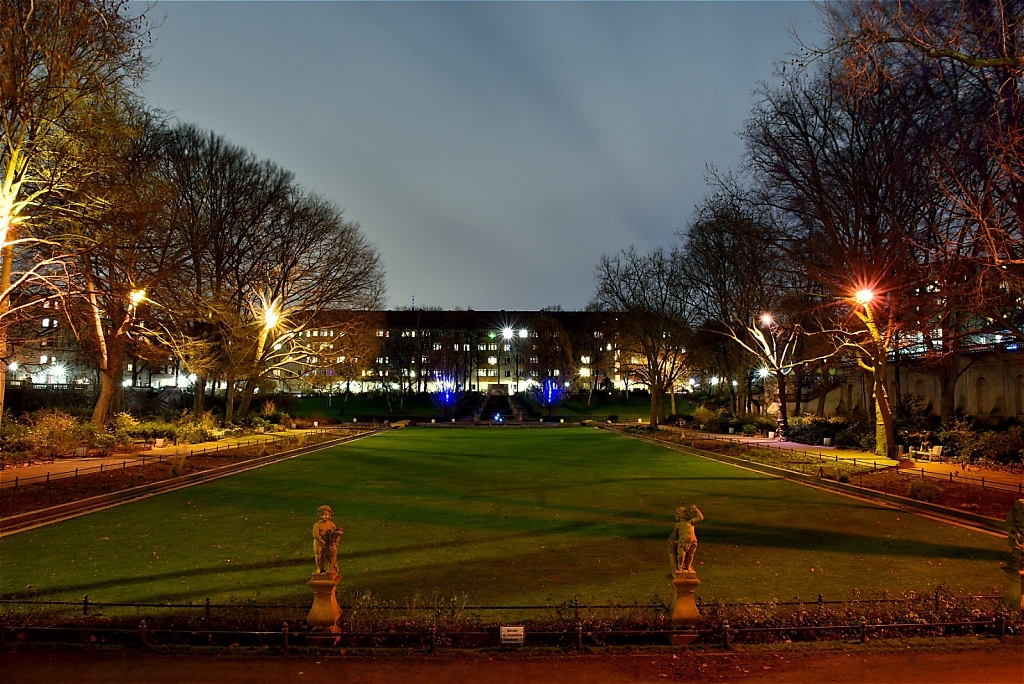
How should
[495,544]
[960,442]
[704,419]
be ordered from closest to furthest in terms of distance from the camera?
[495,544] < [960,442] < [704,419]

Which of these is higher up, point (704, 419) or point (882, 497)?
point (704, 419)

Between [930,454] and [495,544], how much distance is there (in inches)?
931

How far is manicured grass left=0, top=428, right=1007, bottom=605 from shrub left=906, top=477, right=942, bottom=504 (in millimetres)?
1289

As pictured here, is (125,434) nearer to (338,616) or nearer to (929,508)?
(338,616)

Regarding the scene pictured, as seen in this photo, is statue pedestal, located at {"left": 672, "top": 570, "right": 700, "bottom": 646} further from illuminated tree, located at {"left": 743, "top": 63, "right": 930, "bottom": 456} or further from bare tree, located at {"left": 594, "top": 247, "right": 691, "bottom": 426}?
bare tree, located at {"left": 594, "top": 247, "right": 691, "bottom": 426}

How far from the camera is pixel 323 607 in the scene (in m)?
8.42

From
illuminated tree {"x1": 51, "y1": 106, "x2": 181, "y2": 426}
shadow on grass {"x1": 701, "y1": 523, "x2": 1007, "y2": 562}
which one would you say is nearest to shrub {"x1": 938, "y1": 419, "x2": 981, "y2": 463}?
shadow on grass {"x1": 701, "y1": 523, "x2": 1007, "y2": 562}

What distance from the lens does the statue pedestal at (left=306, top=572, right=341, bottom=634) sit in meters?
8.37

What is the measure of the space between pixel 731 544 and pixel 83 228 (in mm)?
25121

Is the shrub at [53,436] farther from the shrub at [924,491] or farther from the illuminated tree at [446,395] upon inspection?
the illuminated tree at [446,395]

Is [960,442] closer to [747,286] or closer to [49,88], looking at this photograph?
[747,286]

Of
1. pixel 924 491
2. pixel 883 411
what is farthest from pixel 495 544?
pixel 883 411

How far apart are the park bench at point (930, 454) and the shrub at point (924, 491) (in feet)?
34.6

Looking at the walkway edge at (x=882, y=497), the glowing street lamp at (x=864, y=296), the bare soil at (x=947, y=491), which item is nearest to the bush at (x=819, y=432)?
the walkway edge at (x=882, y=497)
